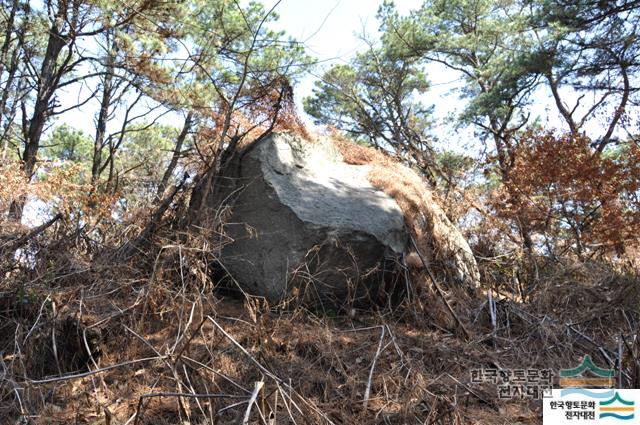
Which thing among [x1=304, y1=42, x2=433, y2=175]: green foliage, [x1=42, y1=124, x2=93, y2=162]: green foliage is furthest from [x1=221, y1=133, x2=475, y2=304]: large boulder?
[x1=42, y1=124, x2=93, y2=162]: green foliage

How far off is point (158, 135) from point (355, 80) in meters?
6.23

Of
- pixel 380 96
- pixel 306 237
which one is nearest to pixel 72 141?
pixel 380 96

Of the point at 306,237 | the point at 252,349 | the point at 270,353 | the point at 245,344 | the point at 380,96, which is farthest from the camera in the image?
the point at 380,96

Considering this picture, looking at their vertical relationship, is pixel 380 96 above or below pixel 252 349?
above

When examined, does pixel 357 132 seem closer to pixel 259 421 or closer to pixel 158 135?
pixel 158 135

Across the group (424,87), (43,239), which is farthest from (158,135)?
(43,239)

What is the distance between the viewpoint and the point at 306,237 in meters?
4.57

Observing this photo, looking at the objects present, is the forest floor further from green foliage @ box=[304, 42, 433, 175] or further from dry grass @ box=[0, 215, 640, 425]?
green foliage @ box=[304, 42, 433, 175]

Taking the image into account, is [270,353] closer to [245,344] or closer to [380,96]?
[245,344]

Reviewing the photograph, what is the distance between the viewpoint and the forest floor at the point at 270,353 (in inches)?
114

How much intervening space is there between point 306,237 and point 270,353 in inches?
50.5

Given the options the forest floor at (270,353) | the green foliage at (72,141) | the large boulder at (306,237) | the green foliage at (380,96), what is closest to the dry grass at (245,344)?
the forest floor at (270,353)

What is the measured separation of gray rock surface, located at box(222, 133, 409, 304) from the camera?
4.56 meters

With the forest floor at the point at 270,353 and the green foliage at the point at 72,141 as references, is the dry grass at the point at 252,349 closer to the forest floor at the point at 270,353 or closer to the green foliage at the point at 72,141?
the forest floor at the point at 270,353
